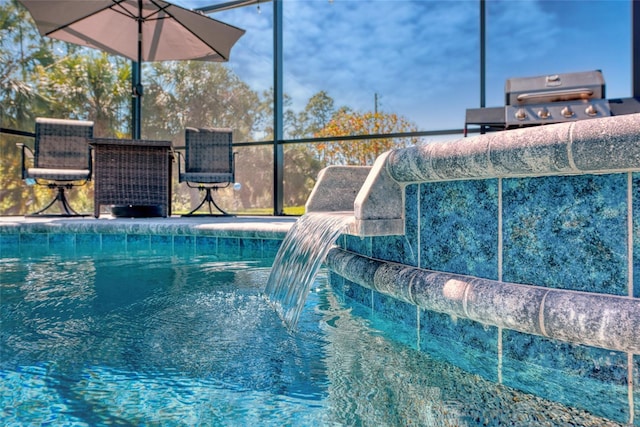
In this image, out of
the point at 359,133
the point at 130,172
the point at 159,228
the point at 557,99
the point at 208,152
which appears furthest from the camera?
the point at 359,133

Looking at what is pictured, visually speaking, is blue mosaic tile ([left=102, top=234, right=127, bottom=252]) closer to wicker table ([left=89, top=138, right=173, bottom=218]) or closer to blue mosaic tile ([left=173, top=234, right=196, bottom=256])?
blue mosaic tile ([left=173, top=234, right=196, bottom=256])

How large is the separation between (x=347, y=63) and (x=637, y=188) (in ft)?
27.1

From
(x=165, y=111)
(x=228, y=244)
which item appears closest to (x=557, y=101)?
(x=228, y=244)

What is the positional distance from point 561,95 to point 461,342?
1.65 meters

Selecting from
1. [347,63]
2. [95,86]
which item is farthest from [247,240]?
[95,86]

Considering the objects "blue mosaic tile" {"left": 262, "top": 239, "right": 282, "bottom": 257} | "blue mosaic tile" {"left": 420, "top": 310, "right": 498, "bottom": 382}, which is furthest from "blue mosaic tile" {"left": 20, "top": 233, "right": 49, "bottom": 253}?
"blue mosaic tile" {"left": 420, "top": 310, "right": 498, "bottom": 382}

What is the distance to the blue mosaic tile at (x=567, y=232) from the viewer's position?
93 centimetres

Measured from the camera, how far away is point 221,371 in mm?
1124

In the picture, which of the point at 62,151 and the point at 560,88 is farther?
the point at 62,151

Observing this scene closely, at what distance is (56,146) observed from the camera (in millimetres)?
5332

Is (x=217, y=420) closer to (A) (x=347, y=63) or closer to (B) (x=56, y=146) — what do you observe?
(B) (x=56, y=146)

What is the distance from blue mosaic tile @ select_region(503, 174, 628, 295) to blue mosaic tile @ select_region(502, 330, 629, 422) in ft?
0.49

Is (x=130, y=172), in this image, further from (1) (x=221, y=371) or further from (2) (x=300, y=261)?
(1) (x=221, y=371)

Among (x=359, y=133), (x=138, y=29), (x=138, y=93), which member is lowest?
(x=359, y=133)
